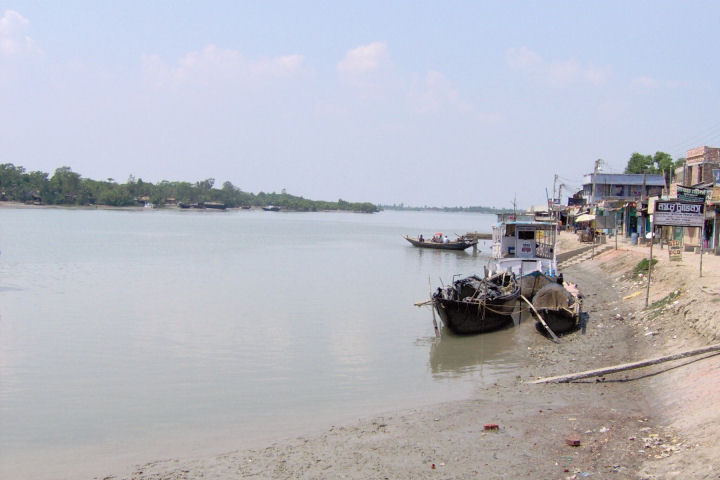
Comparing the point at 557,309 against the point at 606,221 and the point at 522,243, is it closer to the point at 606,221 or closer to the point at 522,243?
the point at 522,243

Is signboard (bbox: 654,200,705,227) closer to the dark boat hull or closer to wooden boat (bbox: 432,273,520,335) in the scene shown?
wooden boat (bbox: 432,273,520,335)

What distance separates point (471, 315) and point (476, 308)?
28cm

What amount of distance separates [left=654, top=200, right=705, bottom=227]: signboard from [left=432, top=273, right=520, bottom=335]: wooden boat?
Answer: 17.4ft

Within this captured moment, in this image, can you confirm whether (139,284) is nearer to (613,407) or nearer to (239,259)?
(239,259)

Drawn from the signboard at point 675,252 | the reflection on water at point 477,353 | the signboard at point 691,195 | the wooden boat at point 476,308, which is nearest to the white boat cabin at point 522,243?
the signboard at point 675,252

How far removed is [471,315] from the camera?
66.2 feet

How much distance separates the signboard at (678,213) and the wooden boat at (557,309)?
3473 mm

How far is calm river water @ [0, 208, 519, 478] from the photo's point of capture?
1158 centimetres

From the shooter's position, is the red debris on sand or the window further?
the window

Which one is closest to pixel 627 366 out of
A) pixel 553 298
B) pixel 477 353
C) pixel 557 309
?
pixel 477 353

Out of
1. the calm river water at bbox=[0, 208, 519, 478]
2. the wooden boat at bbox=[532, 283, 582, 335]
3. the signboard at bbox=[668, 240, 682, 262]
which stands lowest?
the calm river water at bbox=[0, 208, 519, 478]

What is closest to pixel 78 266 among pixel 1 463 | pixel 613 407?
pixel 1 463


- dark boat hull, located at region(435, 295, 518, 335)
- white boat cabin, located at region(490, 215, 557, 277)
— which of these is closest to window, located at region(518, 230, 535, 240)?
white boat cabin, located at region(490, 215, 557, 277)

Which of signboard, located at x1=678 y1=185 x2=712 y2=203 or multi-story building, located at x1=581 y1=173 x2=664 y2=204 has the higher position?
multi-story building, located at x1=581 y1=173 x2=664 y2=204
